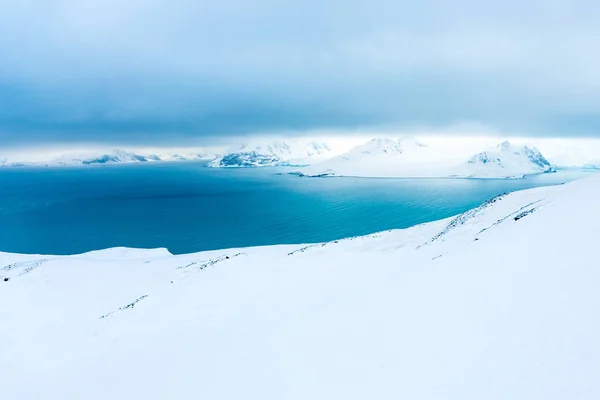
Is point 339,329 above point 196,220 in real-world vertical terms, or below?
above

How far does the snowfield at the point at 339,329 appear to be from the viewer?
319 inches

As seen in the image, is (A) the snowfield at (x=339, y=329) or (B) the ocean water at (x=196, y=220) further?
(B) the ocean water at (x=196, y=220)

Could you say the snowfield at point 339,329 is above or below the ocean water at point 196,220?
above

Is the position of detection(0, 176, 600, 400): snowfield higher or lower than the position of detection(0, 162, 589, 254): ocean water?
higher

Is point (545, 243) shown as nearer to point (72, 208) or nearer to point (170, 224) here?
point (170, 224)

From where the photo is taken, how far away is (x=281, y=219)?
107 m

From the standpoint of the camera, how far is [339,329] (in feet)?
42.0

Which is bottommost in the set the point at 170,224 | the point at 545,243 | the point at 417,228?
the point at 170,224

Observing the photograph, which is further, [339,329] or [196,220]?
[196,220]

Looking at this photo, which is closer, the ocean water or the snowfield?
the snowfield

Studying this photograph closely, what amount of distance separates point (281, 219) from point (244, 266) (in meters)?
76.9

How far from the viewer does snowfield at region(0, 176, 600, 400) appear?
8.11m

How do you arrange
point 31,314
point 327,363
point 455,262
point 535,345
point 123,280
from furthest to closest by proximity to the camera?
1. point 123,280
2. point 31,314
3. point 455,262
4. point 327,363
5. point 535,345

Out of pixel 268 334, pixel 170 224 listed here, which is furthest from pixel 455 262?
pixel 170 224
